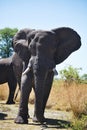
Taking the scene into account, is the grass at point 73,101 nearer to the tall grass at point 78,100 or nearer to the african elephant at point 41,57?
the tall grass at point 78,100

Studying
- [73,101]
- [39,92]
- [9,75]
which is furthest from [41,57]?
[9,75]

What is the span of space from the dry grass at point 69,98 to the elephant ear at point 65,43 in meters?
1.27

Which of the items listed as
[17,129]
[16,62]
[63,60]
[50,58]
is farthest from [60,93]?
[17,129]

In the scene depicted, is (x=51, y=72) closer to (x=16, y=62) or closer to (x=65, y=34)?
(x=65, y=34)

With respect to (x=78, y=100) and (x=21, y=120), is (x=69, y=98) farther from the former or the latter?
(x=21, y=120)

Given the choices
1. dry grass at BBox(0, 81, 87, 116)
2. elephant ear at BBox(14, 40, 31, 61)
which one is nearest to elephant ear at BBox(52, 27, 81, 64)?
elephant ear at BBox(14, 40, 31, 61)

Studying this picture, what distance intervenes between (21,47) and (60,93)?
4.88 meters

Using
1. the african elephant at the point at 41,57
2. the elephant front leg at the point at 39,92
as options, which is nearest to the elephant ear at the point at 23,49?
the african elephant at the point at 41,57

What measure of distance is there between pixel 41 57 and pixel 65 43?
139 centimetres

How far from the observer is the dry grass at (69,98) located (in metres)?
10.1

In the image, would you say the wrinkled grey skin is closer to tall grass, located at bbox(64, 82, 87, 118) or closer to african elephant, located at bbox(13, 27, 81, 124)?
tall grass, located at bbox(64, 82, 87, 118)

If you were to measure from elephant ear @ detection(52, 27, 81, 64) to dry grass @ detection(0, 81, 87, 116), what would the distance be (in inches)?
50.0

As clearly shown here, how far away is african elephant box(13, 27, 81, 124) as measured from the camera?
8.34 metres

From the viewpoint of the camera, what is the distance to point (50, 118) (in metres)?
9.96
